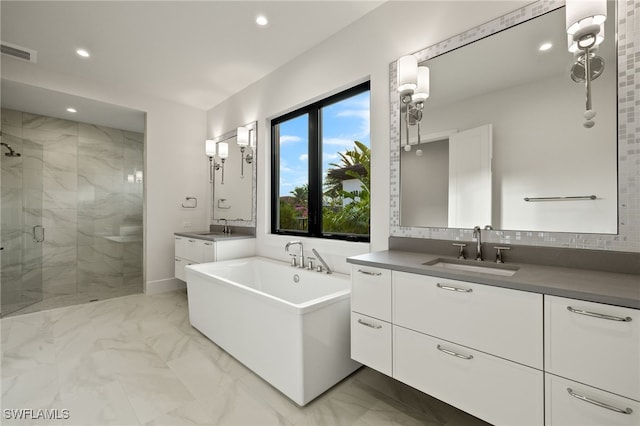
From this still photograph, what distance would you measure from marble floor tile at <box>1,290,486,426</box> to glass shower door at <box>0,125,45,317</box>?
4.42 ft

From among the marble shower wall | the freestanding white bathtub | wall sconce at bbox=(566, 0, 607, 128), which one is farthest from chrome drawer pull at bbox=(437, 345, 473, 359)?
the marble shower wall

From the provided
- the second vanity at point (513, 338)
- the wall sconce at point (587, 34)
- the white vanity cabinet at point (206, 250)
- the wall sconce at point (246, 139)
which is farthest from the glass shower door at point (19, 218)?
the wall sconce at point (587, 34)

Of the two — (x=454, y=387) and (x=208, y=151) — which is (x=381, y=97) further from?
(x=208, y=151)

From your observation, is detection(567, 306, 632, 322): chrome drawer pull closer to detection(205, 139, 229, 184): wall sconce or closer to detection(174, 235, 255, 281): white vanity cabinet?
detection(174, 235, 255, 281): white vanity cabinet

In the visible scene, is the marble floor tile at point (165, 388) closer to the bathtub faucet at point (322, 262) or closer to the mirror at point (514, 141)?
the bathtub faucet at point (322, 262)

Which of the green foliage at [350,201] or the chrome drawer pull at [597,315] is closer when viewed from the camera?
the chrome drawer pull at [597,315]

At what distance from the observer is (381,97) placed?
2.15 meters

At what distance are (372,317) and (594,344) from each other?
0.90 metres

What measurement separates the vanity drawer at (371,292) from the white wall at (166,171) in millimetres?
3317

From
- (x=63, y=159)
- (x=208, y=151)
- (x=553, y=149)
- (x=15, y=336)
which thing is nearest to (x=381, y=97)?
(x=553, y=149)

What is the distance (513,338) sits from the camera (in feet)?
3.60

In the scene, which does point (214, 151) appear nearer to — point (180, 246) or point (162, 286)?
point (180, 246)

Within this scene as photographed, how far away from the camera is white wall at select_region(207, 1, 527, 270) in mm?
1826

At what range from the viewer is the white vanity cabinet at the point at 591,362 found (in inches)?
34.7
